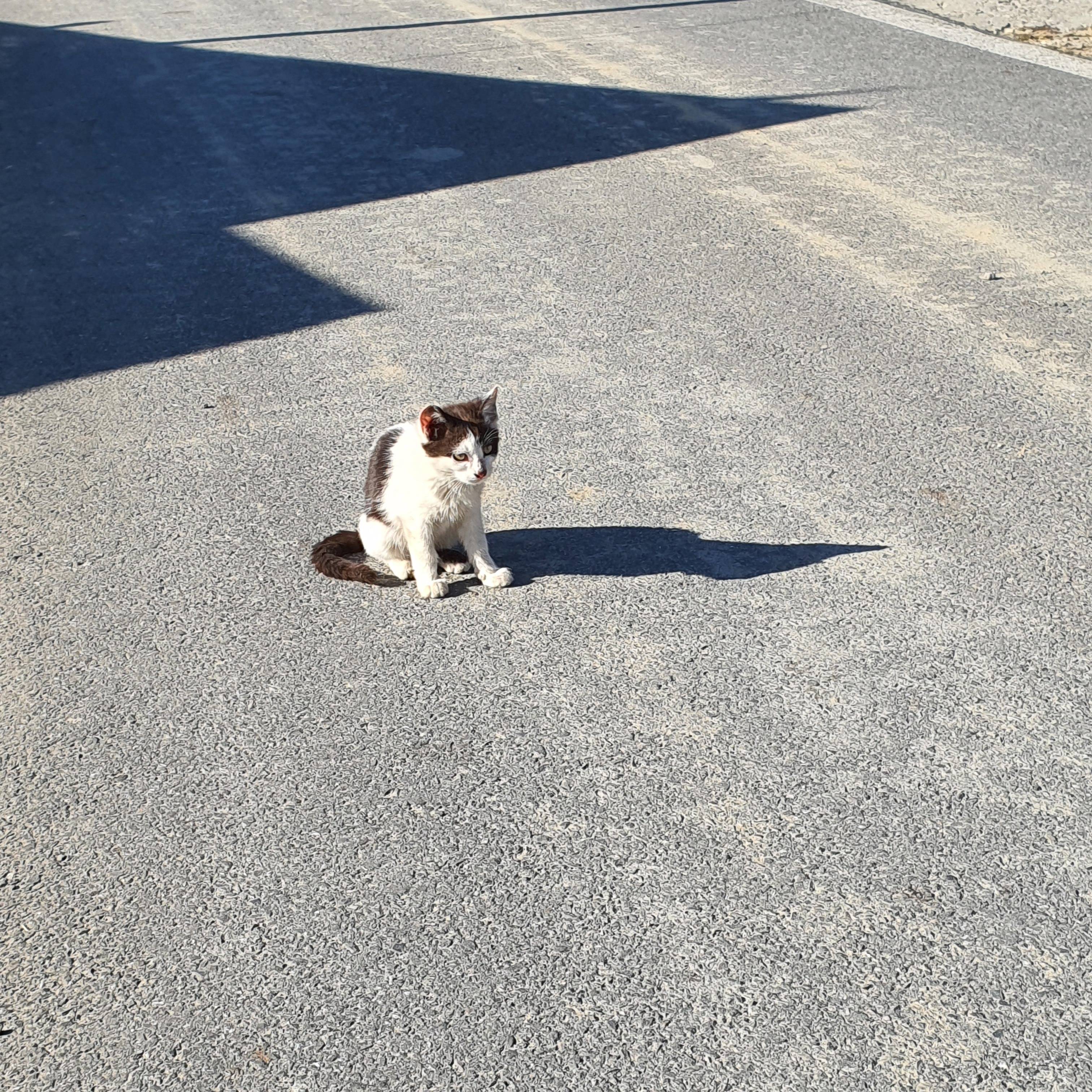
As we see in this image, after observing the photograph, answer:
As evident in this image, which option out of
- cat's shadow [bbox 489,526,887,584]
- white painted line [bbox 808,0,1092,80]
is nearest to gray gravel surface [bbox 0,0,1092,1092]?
cat's shadow [bbox 489,526,887,584]

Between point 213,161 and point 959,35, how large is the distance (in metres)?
7.21

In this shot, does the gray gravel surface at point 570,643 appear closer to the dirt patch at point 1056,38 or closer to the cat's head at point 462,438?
the cat's head at point 462,438

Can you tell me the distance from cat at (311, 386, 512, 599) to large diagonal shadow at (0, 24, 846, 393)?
2.55 meters

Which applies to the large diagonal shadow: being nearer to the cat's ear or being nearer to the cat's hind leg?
the cat's hind leg

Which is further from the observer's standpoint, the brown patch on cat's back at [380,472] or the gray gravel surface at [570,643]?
the brown patch on cat's back at [380,472]

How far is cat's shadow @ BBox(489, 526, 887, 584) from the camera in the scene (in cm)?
448

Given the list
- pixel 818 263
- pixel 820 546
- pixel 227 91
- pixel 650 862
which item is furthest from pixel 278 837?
pixel 227 91

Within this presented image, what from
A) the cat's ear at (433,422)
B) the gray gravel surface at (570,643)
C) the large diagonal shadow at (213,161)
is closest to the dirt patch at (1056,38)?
the large diagonal shadow at (213,161)

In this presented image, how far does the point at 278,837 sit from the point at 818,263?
5.07m

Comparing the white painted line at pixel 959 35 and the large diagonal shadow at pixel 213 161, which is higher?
the white painted line at pixel 959 35

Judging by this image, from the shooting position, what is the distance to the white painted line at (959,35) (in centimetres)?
1147

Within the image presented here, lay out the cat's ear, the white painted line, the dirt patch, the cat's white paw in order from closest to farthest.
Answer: the cat's ear → the cat's white paw → the white painted line → the dirt patch

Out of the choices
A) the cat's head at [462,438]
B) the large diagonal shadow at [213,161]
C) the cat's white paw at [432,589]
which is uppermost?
the cat's head at [462,438]

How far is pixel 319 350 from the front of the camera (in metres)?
6.51
